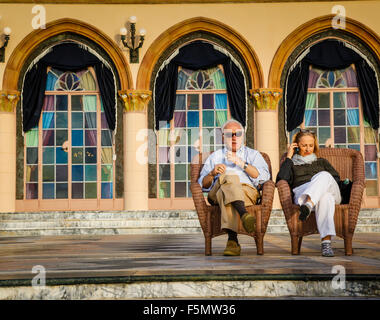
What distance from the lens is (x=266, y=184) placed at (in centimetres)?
482

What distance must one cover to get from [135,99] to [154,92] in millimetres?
419

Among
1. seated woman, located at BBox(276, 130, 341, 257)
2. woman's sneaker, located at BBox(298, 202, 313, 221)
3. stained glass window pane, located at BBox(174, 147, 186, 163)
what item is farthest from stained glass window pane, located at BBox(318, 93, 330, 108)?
woman's sneaker, located at BBox(298, 202, 313, 221)

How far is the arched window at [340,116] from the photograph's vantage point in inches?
462

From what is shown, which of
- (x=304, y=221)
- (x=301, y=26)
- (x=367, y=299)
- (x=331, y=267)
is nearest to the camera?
(x=367, y=299)

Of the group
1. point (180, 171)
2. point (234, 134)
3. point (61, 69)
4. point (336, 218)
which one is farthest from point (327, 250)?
point (61, 69)

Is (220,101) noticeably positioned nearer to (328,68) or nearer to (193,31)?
(193,31)

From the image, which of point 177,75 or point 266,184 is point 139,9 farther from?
point 266,184

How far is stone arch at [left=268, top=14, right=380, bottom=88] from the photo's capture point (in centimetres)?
1152

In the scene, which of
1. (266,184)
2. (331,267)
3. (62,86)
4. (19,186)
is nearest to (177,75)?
(62,86)

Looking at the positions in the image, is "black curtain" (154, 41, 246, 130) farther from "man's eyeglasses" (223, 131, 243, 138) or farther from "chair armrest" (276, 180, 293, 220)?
"chair armrest" (276, 180, 293, 220)

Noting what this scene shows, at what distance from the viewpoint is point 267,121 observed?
11586 mm

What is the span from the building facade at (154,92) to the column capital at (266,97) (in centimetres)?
2

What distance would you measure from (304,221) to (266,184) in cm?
41

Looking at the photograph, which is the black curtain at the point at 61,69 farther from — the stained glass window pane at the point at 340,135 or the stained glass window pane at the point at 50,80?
the stained glass window pane at the point at 340,135
